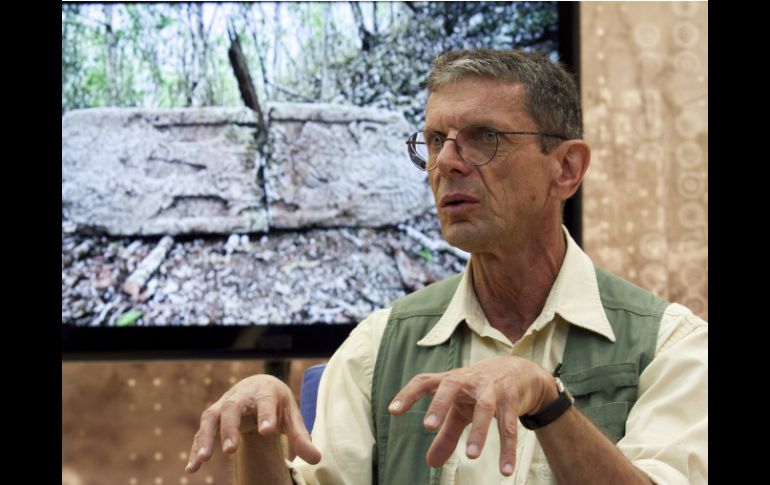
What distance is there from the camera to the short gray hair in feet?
5.60

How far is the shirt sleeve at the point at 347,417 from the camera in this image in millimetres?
1600

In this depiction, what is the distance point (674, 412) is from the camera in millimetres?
1474

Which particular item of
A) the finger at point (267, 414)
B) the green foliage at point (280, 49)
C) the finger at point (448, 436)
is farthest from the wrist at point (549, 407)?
the green foliage at point (280, 49)

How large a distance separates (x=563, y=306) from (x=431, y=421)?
0.64m

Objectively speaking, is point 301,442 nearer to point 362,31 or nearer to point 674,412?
point 674,412

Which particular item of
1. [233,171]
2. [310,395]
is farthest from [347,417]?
[233,171]

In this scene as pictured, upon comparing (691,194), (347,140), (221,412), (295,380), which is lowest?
(295,380)

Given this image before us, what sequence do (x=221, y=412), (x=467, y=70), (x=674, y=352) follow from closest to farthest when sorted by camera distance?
(x=221, y=412) < (x=674, y=352) < (x=467, y=70)

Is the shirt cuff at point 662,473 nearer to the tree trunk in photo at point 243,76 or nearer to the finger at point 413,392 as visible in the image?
the finger at point 413,392

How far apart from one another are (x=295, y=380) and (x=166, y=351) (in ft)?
1.51

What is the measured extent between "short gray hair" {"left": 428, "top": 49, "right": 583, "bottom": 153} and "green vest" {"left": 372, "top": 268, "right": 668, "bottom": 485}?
29 centimetres
